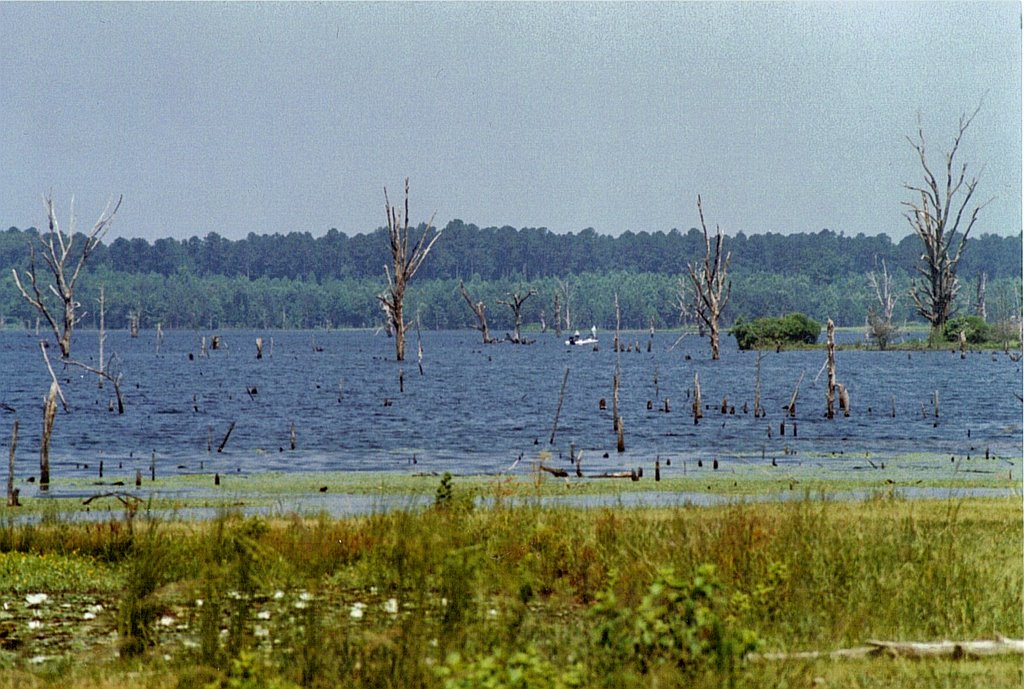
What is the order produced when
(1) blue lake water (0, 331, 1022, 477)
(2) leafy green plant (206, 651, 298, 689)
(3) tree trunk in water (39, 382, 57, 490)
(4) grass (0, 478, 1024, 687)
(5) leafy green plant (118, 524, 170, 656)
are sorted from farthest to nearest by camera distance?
(1) blue lake water (0, 331, 1022, 477)
(3) tree trunk in water (39, 382, 57, 490)
(5) leafy green plant (118, 524, 170, 656)
(4) grass (0, 478, 1024, 687)
(2) leafy green plant (206, 651, 298, 689)

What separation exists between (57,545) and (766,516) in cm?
905

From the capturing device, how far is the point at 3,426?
57344 millimetres

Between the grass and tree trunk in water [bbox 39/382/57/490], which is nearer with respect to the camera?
the grass

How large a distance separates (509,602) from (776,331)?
379 ft

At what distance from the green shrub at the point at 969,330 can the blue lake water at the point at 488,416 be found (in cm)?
192

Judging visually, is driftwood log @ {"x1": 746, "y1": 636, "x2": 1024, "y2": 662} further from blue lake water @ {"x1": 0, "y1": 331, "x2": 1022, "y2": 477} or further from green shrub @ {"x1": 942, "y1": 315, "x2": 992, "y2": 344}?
green shrub @ {"x1": 942, "y1": 315, "x2": 992, "y2": 344}

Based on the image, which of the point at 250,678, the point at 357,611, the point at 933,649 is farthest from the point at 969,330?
the point at 250,678

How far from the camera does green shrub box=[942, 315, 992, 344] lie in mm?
116875

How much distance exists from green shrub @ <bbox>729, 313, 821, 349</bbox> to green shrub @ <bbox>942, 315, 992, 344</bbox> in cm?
1289

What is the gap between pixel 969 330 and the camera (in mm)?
117000

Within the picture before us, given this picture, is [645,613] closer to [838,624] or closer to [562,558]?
[838,624]

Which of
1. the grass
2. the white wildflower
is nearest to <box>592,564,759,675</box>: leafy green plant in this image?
the grass

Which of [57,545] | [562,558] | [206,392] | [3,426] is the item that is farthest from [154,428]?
[562,558]

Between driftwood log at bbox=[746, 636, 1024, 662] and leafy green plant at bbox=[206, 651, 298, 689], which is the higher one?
leafy green plant at bbox=[206, 651, 298, 689]
